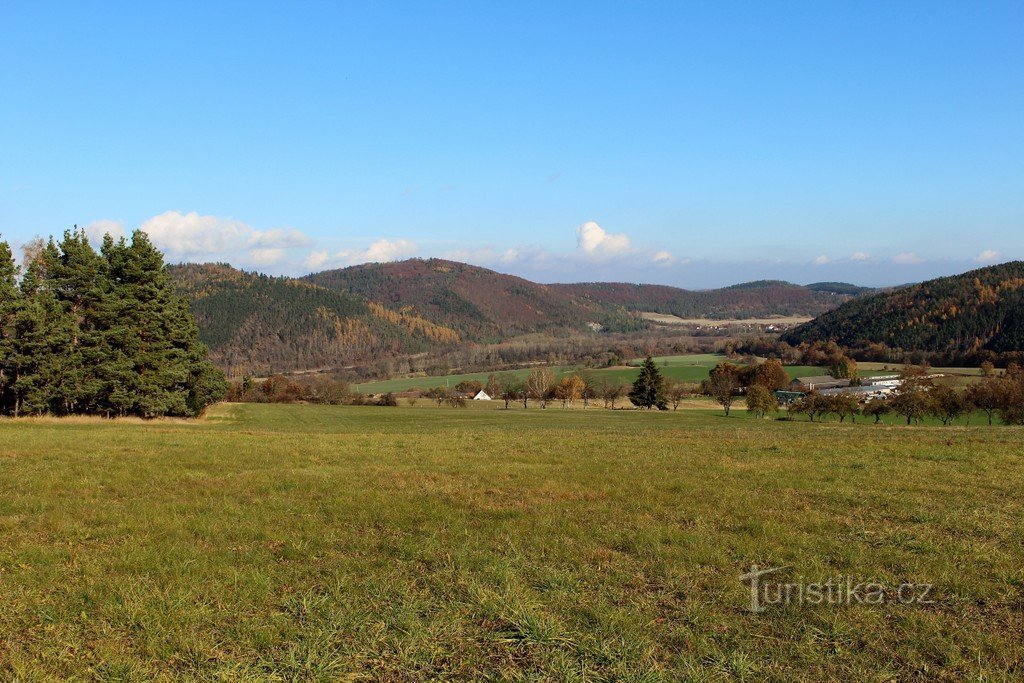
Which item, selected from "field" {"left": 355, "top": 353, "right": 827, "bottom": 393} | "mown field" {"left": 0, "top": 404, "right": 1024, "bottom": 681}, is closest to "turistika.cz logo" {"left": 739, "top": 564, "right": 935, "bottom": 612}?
"mown field" {"left": 0, "top": 404, "right": 1024, "bottom": 681}

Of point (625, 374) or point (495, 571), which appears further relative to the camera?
point (625, 374)

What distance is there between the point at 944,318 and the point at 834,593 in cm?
17693

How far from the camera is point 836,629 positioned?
580cm

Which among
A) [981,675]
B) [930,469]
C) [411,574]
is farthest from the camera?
[930,469]

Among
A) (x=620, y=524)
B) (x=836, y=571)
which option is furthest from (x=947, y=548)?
(x=620, y=524)

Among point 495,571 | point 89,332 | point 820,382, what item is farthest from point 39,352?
point 820,382

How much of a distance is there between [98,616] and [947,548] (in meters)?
9.93

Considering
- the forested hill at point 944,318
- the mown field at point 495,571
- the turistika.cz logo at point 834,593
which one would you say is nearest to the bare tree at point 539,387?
the forested hill at point 944,318

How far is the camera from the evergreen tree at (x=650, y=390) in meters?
92.9

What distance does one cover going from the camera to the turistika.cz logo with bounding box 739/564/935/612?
6.50m

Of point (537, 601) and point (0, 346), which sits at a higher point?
point (0, 346)

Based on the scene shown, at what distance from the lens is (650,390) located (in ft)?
309

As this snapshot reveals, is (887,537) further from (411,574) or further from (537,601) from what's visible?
(411,574)

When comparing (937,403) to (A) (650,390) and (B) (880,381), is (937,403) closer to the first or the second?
(A) (650,390)
